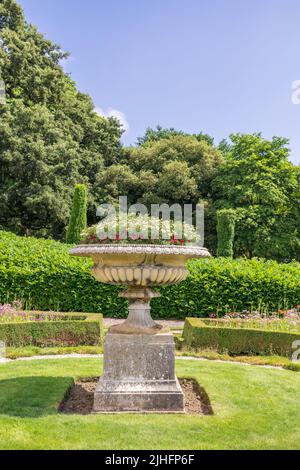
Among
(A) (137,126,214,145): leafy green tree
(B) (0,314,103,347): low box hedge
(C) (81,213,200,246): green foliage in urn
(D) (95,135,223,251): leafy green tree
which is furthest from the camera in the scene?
(A) (137,126,214,145): leafy green tree

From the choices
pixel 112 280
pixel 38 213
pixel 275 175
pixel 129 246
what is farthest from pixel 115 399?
pixel 275 175

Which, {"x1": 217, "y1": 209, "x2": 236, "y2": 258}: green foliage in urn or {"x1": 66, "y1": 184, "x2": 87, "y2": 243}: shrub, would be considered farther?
{"x1": 217, "y1": 209, "x2": 236, "y2": 258}: green foliage in urn

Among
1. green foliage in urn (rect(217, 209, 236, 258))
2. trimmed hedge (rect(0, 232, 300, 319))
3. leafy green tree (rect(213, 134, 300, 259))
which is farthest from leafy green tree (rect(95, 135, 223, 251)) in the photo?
trimmed hedge (rect(0, 232, 300, 319))

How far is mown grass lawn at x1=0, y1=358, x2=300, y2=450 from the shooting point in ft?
11.5

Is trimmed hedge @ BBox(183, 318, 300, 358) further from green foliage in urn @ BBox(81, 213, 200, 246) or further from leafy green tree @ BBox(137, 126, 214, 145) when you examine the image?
leafy green tree @ BBox(137, 126, 214, 145)

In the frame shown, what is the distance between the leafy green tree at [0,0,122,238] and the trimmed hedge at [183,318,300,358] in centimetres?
1510

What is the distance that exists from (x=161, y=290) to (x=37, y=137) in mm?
13733

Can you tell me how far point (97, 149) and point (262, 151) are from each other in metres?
10.1

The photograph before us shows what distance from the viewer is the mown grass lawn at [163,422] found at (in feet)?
11.5

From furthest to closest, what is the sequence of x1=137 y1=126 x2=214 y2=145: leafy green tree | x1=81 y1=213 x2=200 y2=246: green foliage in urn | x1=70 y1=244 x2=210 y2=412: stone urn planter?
x1=137 y1=126 x2=214 y2=145: leafy green tree
x1=81 y1=213 x2=200 y2=246: green foliage in urn
x1=70 y1=244 x2=210 y2=412: stone urn planter

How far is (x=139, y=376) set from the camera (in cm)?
461

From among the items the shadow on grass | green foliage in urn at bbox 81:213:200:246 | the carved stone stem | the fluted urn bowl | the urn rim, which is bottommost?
the shadow on grass

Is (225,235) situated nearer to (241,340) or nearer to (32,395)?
(241,340)
